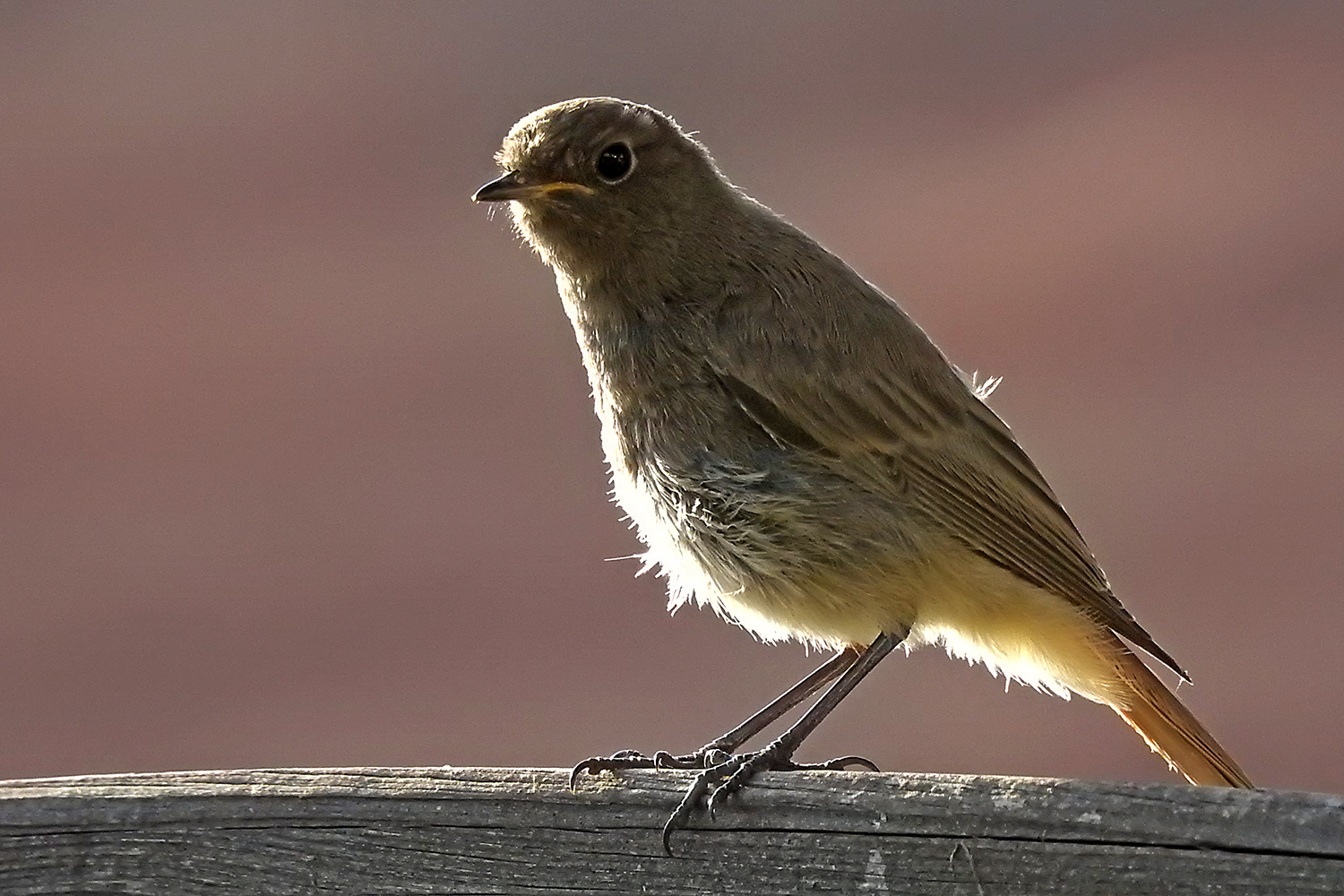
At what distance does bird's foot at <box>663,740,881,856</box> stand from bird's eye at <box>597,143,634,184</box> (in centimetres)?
142

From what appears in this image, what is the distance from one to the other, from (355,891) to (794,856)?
0.65 m

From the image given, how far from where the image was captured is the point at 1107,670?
372cm

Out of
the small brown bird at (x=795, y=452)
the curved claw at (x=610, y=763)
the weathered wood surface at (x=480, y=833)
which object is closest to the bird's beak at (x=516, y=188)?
the small brown bird at (x=795, y=452)

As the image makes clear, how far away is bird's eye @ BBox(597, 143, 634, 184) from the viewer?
3.82m

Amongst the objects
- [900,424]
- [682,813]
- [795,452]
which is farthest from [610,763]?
[900,424]

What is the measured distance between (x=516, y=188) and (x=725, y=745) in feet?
4.32

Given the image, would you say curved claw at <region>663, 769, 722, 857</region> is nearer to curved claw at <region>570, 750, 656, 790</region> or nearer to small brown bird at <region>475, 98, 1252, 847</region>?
curved claw at <region>570, 750, 656, 790</region>

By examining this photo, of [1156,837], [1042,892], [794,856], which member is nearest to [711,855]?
[794,856]

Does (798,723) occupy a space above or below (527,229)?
below

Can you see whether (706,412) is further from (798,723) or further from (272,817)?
(272,817)

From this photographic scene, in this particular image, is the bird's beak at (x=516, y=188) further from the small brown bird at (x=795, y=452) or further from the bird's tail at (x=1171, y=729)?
the bird's tail at (x=1171, y=729)

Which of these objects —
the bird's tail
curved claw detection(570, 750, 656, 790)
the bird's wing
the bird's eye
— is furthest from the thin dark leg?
the bird's eye

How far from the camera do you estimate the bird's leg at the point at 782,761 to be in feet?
7.97

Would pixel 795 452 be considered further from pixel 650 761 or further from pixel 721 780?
pixel 721 780
